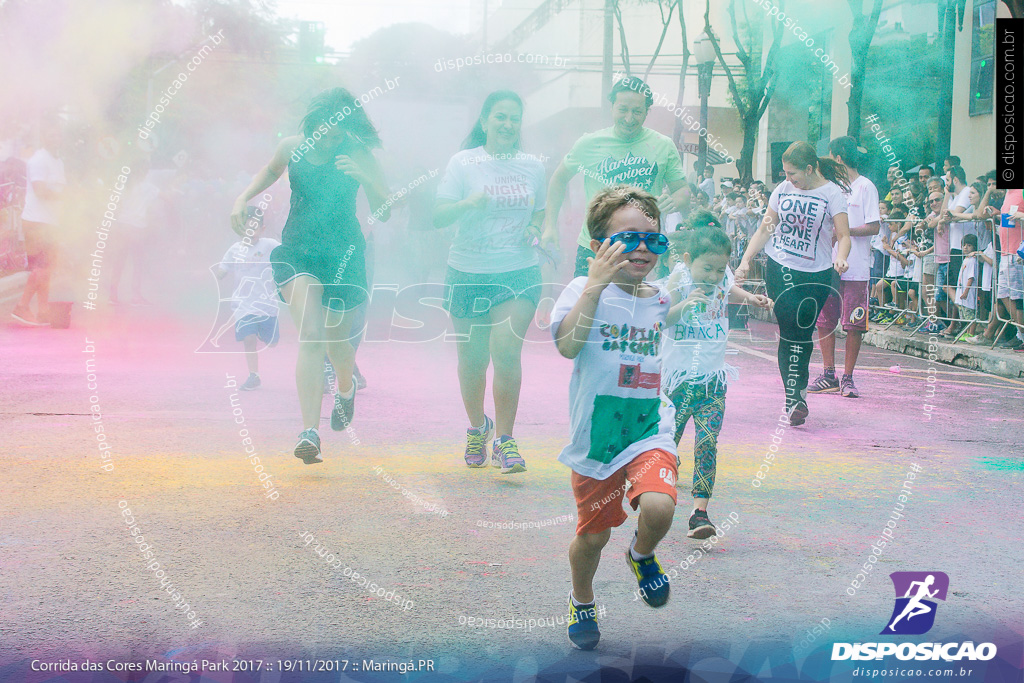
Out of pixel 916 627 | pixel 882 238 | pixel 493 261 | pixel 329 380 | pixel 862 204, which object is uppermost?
pixel 862 204

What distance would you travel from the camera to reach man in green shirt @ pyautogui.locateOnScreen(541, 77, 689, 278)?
16.3ft

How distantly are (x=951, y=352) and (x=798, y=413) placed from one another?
4.55 metres

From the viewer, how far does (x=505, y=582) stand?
3.20 metres

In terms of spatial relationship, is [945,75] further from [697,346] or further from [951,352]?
[697,346]

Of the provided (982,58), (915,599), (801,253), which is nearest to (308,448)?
(915,599)

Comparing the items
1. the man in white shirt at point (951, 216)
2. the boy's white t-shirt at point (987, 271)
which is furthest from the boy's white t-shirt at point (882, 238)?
the boy's white t-shirt at point (987, 271)

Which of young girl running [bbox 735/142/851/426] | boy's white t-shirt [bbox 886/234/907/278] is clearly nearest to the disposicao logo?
young girl running [bbox 735/142/851/426]

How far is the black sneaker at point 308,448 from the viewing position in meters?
4.44

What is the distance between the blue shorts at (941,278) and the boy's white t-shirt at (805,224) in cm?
483

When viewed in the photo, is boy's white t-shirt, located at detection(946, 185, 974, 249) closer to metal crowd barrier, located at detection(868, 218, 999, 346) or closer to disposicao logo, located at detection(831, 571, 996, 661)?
metal crowd barrier, located at detection(868, 218, 999, 346)

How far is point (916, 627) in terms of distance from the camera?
2.87 m

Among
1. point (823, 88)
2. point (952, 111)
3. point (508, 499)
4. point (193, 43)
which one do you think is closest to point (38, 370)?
point (193, 43)

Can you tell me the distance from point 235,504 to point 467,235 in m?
1.62

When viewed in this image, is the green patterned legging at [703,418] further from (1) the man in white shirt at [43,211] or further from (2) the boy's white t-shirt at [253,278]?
(1) the man in white shirt at [43,211]
